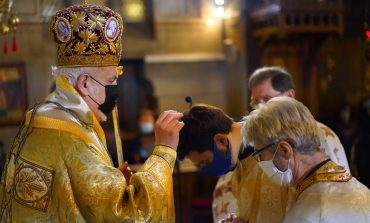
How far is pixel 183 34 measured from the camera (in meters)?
9.90

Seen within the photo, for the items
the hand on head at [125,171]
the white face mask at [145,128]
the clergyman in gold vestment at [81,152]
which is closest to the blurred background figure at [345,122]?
the white face mask at [145,128]

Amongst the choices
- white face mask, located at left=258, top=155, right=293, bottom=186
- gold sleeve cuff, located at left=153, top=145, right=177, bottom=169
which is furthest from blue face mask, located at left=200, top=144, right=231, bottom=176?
gold sleeve cuff, located at left=153, top=145, right=177, bottom=169

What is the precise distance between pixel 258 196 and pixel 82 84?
0.97 metres

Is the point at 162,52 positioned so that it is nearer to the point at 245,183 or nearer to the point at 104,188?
the point at 245,183

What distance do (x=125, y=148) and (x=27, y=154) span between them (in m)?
6.57

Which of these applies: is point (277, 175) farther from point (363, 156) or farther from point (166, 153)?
point (363, 156)

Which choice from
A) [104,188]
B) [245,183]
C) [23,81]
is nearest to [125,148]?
[23,81]

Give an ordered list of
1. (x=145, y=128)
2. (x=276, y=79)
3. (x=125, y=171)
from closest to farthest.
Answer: (x=125, y=171)
(x=276, y=79)
(x=145, y=128)

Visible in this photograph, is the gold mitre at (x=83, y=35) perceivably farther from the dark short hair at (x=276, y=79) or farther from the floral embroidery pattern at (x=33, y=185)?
the dark short hair at (x=276, y=79)

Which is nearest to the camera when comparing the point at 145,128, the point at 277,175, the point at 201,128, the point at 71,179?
the point at 71,179

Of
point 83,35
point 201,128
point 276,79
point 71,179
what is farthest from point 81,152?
point 276,79

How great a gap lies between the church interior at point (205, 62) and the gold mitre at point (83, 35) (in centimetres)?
350

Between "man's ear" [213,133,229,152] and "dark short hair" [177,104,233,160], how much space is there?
0.02m

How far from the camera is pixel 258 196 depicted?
2.87m
